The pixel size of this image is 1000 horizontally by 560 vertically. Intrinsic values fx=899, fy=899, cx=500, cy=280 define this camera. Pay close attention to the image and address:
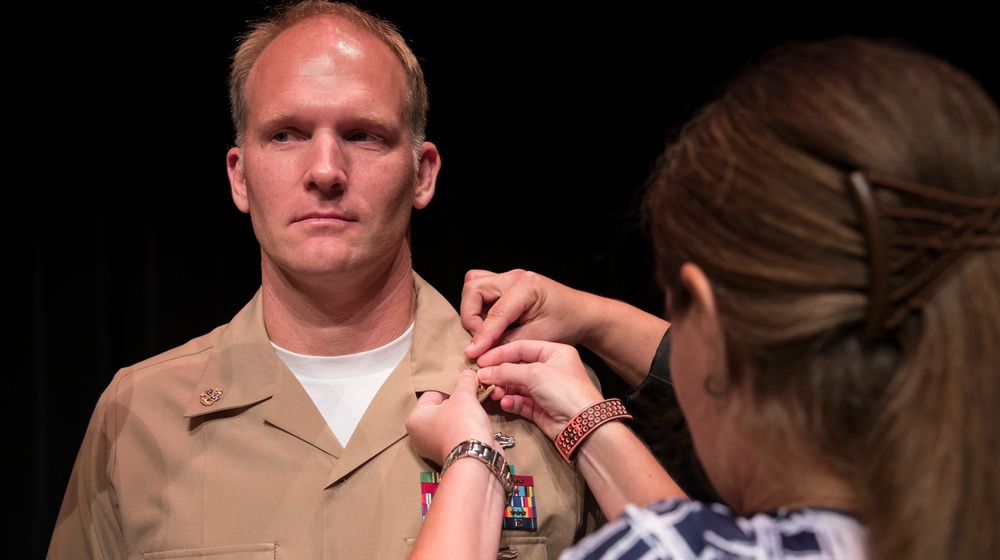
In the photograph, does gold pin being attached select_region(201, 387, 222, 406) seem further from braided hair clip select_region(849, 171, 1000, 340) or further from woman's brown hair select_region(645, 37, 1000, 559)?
braided hair clip select_region(849, 171, 1000, 340)

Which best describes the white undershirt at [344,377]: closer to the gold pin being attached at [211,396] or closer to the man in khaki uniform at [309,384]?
the man in khaki uniform at [309,384]

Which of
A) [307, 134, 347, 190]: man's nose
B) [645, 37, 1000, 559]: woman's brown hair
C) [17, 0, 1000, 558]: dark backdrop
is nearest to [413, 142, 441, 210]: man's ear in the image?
[307, 134, 347, 190]: man's nose

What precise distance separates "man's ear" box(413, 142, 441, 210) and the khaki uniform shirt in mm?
290

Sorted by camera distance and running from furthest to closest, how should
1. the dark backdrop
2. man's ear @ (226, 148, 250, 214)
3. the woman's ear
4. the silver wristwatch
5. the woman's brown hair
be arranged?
the dark backdrop < man's ear @ (226, 148, 250, 214) < the silver wristwatch < the woman's ear < the woman's brown hair

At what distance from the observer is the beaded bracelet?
4.79ft

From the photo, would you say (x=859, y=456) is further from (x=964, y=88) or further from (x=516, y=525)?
(x=516, y=525)

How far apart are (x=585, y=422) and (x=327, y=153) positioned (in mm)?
641

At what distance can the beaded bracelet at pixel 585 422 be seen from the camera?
4.79ft

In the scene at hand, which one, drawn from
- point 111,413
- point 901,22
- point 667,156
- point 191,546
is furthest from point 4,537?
point 901,22

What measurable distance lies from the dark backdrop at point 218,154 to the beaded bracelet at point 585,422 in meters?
1.21

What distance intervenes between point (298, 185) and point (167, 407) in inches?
18.8

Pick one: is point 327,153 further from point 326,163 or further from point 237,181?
point 237,181

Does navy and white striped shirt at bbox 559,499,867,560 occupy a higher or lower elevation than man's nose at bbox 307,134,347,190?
lower

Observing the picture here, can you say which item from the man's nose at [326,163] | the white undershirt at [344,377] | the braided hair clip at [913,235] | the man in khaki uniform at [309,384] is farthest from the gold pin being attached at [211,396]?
the braided hair clip at [913,235]
